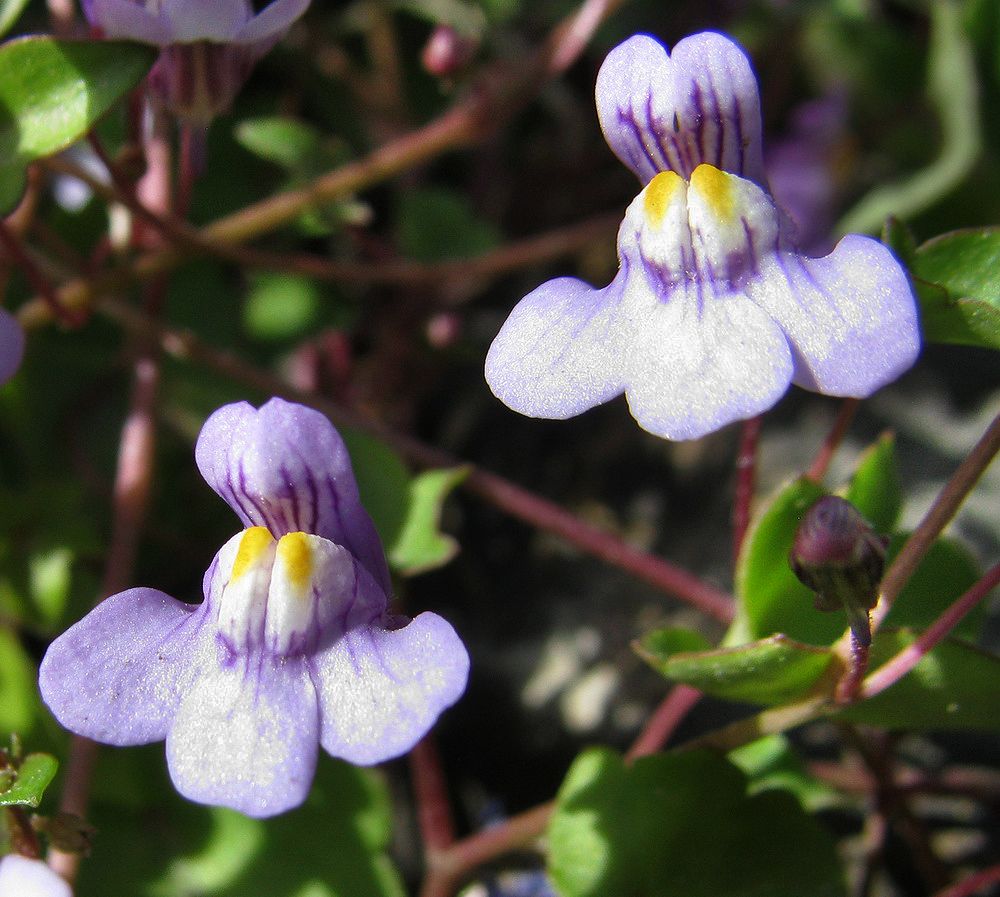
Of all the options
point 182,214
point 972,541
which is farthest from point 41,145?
point 972,541

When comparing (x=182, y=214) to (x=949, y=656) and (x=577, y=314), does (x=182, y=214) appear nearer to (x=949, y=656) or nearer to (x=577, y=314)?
(x=577, y=314)

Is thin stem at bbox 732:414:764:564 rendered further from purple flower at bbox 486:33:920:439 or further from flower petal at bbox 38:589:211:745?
flower petal at bbox 38:589:211:745

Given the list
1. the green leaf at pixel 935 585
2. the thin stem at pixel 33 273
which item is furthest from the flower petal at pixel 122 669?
the green leaf at pixel 935 585

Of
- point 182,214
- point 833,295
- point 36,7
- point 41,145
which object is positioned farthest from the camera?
point 36,7

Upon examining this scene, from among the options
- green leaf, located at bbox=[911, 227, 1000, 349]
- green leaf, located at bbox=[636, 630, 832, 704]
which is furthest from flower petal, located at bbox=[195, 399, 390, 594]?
green leaf, located at bbox=[911, 227, 1000, 349]

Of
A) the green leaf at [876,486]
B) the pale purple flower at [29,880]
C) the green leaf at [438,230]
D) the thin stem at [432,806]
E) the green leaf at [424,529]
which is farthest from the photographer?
the green leaf at [438,230]

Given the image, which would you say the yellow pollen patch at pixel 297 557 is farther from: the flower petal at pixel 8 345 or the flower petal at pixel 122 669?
the flower petal at pixel 8 345

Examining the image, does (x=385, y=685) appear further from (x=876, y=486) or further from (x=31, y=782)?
(x=876, y=486)
